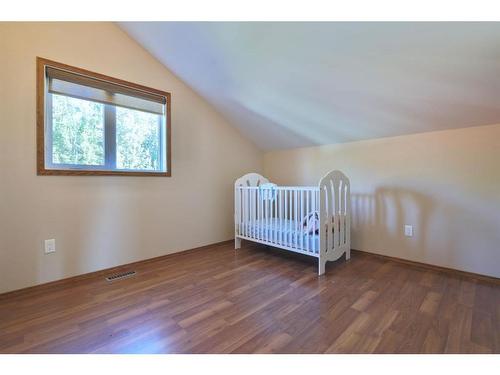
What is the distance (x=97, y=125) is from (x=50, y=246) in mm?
1146

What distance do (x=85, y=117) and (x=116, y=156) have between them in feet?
1.40

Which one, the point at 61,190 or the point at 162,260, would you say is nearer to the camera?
the point at 61,190

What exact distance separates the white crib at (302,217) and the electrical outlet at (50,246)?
5.88 ft

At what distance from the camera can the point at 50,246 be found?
1.94 meters

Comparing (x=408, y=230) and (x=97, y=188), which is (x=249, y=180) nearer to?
(x=97, y=188)

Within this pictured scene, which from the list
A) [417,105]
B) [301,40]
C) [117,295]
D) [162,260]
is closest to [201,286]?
[117,295]

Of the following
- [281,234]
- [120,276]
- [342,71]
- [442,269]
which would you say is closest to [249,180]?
[281,234]

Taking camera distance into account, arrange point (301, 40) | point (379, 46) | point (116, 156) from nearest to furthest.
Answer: point (379, 46) < point (301, 40) < point (116, 156)

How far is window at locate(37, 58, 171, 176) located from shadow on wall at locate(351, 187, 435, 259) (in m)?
2.36

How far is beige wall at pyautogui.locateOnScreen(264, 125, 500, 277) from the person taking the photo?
6.58 ft

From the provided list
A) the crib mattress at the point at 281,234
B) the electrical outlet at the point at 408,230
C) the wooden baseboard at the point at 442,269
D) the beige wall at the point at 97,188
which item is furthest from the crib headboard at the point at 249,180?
the electrical outlet at the point at 408,230

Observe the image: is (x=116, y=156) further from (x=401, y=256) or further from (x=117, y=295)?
(x=401, y=256)

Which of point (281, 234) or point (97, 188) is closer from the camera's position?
point (97, 188)

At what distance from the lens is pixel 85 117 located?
2156mm
